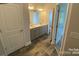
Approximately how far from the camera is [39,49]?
974 millimetres

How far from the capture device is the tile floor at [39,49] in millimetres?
945

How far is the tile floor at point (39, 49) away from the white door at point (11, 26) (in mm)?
72

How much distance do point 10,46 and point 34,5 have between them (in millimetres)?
501

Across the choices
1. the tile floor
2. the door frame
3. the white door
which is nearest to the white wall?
the door frame

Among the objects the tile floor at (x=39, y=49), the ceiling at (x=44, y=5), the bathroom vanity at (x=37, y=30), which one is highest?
the ceiling at (x=44, y=5)

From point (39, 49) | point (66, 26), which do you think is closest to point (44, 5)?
point (66, 26)

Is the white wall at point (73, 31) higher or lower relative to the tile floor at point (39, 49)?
higher

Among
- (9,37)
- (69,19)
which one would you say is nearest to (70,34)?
(69,19)

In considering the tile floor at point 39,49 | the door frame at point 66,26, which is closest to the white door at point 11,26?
the tile floor at point 39,49

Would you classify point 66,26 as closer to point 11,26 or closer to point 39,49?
point 39,49

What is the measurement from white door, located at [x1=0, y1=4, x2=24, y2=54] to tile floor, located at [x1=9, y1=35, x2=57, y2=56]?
0.24 feet

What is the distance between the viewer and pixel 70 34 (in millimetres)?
900

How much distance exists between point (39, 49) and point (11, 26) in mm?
391

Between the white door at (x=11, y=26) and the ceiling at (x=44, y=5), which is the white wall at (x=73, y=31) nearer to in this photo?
the ceiling at (x=44, y=5)
